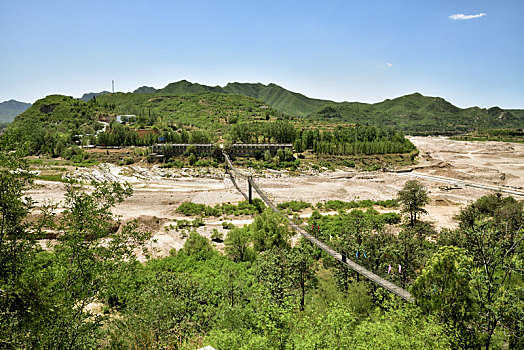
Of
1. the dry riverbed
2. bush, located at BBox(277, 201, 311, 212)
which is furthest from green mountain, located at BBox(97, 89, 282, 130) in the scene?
bush, located at BBox(277, 201, 311, 212)

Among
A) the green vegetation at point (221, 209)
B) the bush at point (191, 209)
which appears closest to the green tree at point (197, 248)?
the green vegetation at point (221, 209)

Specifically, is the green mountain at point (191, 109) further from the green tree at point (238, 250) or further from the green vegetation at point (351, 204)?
the green tree at point (238, 250)

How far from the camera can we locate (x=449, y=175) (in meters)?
71.2

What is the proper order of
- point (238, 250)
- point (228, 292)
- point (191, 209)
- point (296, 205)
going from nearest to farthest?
point (228, 292)
point (238, 250)
point (191, 209)
point (296, 205)

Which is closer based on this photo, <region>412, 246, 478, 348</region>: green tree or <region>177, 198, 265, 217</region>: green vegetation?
<region>412, 246, 478, 348</region>: green tree

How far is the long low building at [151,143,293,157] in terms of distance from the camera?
258 ft

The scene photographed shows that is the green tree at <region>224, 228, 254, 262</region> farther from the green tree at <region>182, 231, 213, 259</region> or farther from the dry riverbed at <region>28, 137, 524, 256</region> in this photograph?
the dry riverbed at <region>28, 137, 524, 256</region>

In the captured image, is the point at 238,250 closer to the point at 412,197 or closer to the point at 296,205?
the point at 296,205

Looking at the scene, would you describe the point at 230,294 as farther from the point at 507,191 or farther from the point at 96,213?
Result: the point at 507,191

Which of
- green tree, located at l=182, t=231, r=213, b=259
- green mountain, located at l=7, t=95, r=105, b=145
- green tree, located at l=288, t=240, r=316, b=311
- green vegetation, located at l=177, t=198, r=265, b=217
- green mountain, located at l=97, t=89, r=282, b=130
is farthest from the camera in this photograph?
green mountain, located at l=97, t=89, r=282, b=130

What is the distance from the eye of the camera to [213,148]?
7950cm

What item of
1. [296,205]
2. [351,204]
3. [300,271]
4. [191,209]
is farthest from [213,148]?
[300,271]

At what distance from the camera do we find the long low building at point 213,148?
258 feet

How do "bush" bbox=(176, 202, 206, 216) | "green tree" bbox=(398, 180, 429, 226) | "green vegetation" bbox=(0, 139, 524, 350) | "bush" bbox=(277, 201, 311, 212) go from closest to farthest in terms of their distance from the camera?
"green vegetation" bbox=(0, 139, 524, 350) → "green tree" bbox=(398, 180, 429, 226) → "bush" bbox=(176, 202, 206, 216) → "bush" bbox=(277, 201, 311, 212)
